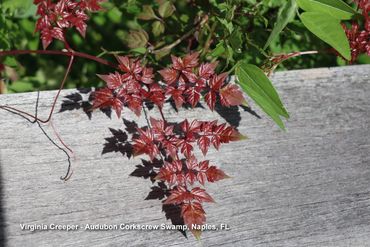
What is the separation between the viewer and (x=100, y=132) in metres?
1.42

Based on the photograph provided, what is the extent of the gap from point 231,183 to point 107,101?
1.31ft

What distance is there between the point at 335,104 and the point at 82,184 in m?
0.81

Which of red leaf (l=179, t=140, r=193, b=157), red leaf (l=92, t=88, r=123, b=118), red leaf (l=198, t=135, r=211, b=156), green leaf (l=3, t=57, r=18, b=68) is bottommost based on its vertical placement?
green leaf (l=3, t=57, r=18, b=68)

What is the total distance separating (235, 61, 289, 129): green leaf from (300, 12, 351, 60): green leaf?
176 mm

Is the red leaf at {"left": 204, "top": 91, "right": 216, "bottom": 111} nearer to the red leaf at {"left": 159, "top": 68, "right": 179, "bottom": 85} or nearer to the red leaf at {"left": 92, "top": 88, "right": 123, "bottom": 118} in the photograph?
the red leaf at {"left": 159, "top": 68, "right": 179, "bottom": 85}

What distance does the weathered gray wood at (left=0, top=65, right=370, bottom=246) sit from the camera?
1.29m

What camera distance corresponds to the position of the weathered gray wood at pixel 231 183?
129cm

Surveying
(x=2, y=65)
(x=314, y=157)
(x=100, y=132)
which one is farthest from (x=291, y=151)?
(x=2, y=65)

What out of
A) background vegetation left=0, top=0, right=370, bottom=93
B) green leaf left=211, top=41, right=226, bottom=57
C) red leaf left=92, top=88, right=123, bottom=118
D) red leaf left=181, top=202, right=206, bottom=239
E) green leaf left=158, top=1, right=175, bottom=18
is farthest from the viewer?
green leaf left=158, top=1, right=175, bottom=18

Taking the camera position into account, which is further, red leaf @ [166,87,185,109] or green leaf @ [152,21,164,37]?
green leaf @ [152,21,164,37]

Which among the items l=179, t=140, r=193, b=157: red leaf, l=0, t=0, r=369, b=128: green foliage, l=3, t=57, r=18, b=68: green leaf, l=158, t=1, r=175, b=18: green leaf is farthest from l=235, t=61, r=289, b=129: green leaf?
l=3, t=57, r=18, b=68: green leaf

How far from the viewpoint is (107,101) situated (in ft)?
4.43

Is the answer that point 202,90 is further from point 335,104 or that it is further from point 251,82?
point 335,104

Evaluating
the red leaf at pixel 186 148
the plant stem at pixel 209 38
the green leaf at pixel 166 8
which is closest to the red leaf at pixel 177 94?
the red leaf at pixel 186 148
